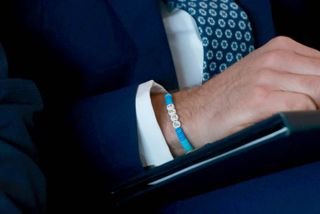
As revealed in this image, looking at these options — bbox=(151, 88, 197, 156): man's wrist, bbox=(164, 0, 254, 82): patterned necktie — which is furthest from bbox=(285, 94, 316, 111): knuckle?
bbox=(164, 0, 254, 82): patterned necktie

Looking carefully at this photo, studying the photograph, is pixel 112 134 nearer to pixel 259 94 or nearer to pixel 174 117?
pixel 174 117

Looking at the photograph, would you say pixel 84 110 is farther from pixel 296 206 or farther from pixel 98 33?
pixel 296 206

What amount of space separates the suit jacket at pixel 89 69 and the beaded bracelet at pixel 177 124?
44 mm

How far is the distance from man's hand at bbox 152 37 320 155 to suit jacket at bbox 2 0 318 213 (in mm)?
64

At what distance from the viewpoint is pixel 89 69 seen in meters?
0.66

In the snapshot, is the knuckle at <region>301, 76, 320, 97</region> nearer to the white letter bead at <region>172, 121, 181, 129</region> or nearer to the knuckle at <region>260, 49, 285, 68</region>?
the knuckle at <region>260, 49, 285, 68</region>

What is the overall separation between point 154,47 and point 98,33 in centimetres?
8

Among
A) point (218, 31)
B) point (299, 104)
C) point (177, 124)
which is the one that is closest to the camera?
point (299, 104)

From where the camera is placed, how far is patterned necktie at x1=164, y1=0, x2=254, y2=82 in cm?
68

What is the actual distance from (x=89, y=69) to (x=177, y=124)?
0.16m

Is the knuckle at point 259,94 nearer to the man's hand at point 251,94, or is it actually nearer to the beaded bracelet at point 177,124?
the man's hand at point 251,94

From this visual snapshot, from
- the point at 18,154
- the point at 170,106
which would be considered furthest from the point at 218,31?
the point at 18,154

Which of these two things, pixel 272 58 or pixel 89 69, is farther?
pixel 89 69

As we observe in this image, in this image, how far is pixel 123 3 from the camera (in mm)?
672
